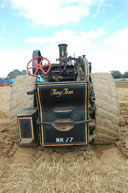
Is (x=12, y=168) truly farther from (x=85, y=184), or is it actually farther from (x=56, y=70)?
(x=56, y=70)

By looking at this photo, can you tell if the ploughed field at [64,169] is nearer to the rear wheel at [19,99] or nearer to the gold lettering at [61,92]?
the rear wheel at [19,99]

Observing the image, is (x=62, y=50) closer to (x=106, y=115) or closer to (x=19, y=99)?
(x=19, y=99)

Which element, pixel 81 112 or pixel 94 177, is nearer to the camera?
pixel 94 177

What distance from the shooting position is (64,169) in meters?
2.70

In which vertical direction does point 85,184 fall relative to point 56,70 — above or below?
below

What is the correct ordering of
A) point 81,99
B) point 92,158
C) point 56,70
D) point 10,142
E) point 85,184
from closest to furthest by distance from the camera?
1. point 85,184
2. point 81,99
3. point 92,158
4. point 10,142
5. point 56,70

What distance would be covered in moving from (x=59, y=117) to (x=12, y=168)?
1.14 meters

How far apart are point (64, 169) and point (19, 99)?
1634 millimetres

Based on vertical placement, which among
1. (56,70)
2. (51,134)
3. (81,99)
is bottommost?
(51,134)

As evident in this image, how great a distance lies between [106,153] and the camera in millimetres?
3219

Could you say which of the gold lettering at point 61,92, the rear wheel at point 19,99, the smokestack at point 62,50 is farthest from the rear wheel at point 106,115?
the smokestack at point 62,50

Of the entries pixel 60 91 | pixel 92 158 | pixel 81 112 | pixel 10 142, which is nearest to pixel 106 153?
pixel 92 158

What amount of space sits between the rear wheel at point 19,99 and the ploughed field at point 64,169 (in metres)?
0.50

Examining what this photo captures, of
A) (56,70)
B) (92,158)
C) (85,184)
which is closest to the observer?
(85,184)
